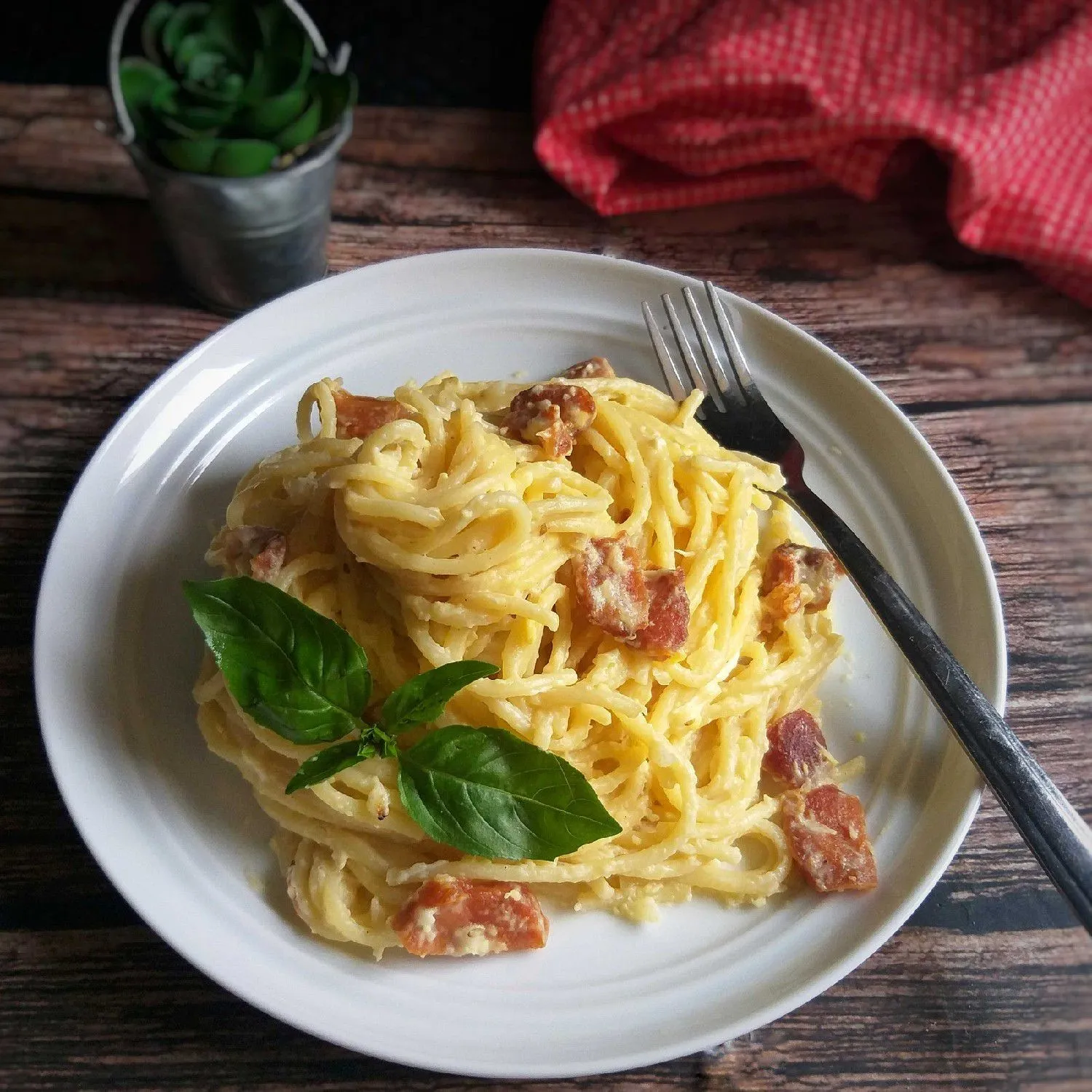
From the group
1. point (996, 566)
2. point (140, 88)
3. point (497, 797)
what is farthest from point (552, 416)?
point (140, 88)

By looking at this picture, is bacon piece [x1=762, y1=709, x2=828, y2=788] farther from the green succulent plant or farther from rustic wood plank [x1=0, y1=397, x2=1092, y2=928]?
the green succulent plant

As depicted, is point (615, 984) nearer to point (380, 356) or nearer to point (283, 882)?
point (283, 882)

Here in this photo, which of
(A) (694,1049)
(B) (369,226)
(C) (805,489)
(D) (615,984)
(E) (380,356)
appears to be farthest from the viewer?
(B) (369,226)

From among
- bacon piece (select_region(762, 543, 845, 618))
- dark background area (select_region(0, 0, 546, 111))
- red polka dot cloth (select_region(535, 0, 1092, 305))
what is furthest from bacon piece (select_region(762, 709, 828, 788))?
dark background area (select_region(0, 0, 546, 111))

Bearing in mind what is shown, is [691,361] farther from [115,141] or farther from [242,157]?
[115,141]

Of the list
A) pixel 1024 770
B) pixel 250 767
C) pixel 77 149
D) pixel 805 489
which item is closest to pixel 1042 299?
pixel 805 489
